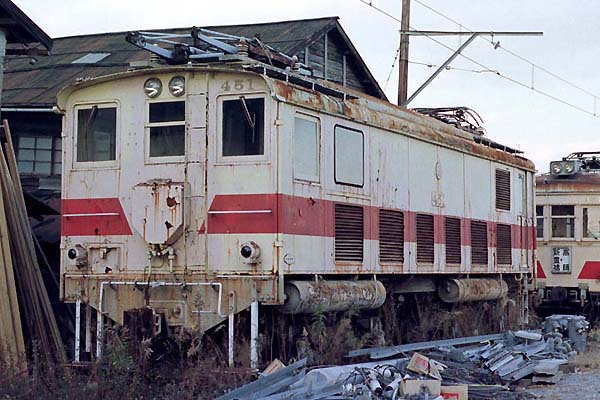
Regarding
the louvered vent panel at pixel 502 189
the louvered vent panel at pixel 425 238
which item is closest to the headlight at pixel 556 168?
the louvered vent panel at pixel 502 189

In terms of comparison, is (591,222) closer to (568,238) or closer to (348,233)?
(568,238)

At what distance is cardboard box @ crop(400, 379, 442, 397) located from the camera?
32.5ft

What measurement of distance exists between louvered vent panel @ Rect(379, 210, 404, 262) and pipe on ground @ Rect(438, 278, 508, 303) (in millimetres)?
1984

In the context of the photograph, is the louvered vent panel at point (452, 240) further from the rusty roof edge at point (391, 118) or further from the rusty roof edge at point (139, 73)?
the rusty roof edge at point (139, 73)

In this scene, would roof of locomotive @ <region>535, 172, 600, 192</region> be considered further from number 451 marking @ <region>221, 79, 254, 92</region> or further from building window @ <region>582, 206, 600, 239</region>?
number 451 marking @ <region>221, 79, 254, 92</region>

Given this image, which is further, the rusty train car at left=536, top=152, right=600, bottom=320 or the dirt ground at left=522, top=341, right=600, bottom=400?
the rusty train car at left=536, top=152, right=600, bottom=320

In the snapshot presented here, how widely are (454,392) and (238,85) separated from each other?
13.5 feet

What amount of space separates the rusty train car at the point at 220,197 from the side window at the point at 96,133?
1 cm

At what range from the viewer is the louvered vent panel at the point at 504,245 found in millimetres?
17547

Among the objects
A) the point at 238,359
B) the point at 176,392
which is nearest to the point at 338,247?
the point at 238,359

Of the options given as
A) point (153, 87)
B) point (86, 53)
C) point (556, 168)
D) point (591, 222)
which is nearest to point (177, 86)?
point (153, 87)

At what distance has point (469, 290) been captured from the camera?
1580 cm

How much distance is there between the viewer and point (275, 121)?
433 inches

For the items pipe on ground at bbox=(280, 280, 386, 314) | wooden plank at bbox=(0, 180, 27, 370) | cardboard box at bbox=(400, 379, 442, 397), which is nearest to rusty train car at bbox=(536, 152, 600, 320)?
pipe on ground at bbox=(280, 280, 386, 314)
